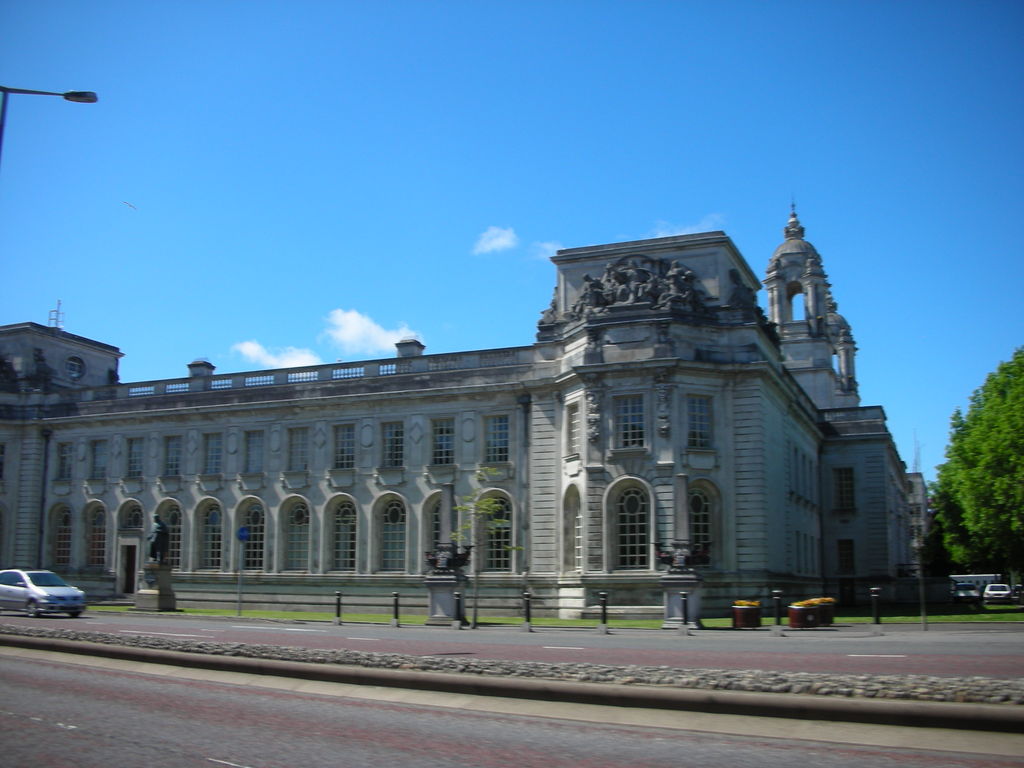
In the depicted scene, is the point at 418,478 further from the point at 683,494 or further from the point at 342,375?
the point at 683,494

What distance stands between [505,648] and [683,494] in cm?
1943

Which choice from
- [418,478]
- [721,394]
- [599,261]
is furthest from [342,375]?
[721,394]

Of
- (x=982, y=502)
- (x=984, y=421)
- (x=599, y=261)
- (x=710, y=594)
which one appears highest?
(x=599, y=261)

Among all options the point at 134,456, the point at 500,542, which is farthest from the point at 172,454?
the point at 500,542

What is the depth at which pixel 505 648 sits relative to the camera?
2194 cm

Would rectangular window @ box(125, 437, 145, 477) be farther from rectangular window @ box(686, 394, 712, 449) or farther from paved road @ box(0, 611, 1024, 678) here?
rectangular window @ box(686, 394, 712, 449)

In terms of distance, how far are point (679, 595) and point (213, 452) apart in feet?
101

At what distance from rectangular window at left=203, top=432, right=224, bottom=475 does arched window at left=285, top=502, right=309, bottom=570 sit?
5327 mm

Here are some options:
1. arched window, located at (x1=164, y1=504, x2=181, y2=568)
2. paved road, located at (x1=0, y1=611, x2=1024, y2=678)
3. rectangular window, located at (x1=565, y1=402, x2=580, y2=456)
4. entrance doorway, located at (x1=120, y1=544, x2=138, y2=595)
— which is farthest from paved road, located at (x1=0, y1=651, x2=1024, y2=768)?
entrance doorway, located at (x1=120, y1=544, x2=138, y2=595)

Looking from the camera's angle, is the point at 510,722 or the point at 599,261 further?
the point at 599,261

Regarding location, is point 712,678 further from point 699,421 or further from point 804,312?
point 804,312

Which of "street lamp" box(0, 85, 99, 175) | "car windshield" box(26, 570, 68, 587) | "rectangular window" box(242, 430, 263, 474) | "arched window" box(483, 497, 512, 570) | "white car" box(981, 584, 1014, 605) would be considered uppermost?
"street lamp" box(0, 85, 99, 175)

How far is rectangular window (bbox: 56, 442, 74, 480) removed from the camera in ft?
197

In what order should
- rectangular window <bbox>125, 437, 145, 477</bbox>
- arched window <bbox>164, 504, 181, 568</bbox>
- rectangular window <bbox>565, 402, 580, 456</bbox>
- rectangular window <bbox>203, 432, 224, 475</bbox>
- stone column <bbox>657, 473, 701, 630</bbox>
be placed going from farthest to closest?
rectangular window <bbox>125, 437, 145, 477</bbox>
arched window <bbox>164, 504, 181, 568</bbox>
rectangular window <bbox>203, 432, 224, 475</bbox>
rectangular window <bbox>565, 402, 580, 456</bbox>
stone column <bbox>657, 473, 701, 630</bbox>
